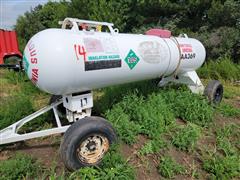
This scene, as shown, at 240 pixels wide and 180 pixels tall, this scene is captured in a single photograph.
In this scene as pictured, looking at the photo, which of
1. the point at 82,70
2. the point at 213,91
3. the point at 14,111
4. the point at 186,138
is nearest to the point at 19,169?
the point at 82,70

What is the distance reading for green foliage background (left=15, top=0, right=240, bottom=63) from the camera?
996 centimetres

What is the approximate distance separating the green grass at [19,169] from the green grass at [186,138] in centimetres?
180

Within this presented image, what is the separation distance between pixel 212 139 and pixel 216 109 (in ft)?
3.66

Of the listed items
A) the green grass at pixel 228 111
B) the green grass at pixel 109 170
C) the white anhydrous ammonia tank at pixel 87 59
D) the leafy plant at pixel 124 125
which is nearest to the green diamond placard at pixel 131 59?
the white anhydrous ammonia tank at pixel 87 59

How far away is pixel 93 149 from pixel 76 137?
0.33 metres

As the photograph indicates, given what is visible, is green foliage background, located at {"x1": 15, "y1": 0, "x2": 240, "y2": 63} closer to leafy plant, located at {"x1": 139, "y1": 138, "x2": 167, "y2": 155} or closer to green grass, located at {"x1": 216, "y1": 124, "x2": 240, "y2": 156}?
green grass, located at {"x1": 216, "y1": 124, "x2": 240, "y2": 156}

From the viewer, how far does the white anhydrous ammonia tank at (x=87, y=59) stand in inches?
109

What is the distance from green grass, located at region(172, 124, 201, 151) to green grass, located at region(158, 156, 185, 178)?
1.33 feet

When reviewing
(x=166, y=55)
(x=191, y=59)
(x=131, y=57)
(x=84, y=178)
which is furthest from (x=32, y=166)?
(x=191, y=59)

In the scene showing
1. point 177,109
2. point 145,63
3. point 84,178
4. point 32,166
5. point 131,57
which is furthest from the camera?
point 177,109

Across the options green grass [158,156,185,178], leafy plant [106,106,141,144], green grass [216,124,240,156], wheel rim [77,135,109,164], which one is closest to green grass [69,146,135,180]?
wheel rim [77,135,109,164]

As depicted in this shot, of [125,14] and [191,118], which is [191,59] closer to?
[191,118]

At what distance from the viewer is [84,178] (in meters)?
2.64

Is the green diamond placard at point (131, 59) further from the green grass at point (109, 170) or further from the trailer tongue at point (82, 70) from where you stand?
the green grass at point (109, 170)
